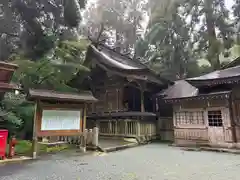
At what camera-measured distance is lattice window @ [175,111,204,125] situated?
10.6 m

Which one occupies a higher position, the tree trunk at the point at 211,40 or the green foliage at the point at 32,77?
the tree trunk at the point at 211,40

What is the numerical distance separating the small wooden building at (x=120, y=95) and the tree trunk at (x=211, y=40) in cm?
738

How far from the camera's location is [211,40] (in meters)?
19.7

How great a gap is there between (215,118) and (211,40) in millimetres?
12246

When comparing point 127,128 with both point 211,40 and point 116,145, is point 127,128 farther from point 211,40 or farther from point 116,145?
point 211,40

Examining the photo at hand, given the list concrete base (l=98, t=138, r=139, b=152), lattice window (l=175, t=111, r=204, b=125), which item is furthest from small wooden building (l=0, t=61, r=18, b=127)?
lattice window (l=175, t=111, r=204, b=125)

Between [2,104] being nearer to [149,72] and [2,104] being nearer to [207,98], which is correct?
[149,72]

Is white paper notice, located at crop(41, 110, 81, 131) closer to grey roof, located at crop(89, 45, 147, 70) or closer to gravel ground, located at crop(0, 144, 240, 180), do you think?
gravel ground, located at crop(0, 144, 240, 180)

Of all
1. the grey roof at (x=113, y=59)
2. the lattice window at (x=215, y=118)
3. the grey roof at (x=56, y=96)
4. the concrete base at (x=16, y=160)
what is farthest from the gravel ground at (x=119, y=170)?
the grey roof at (x=113, y=59)

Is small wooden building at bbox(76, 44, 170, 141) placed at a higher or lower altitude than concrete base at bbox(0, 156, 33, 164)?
higher

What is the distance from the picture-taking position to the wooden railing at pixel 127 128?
11539 mm

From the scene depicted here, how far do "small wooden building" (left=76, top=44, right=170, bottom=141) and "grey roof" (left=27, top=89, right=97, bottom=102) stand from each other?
3895mm

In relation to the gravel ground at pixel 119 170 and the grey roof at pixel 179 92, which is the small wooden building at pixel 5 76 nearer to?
the gravel ground at pixel 119 170

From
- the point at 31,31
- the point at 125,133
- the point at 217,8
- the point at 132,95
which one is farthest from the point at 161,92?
the point at 217,8
